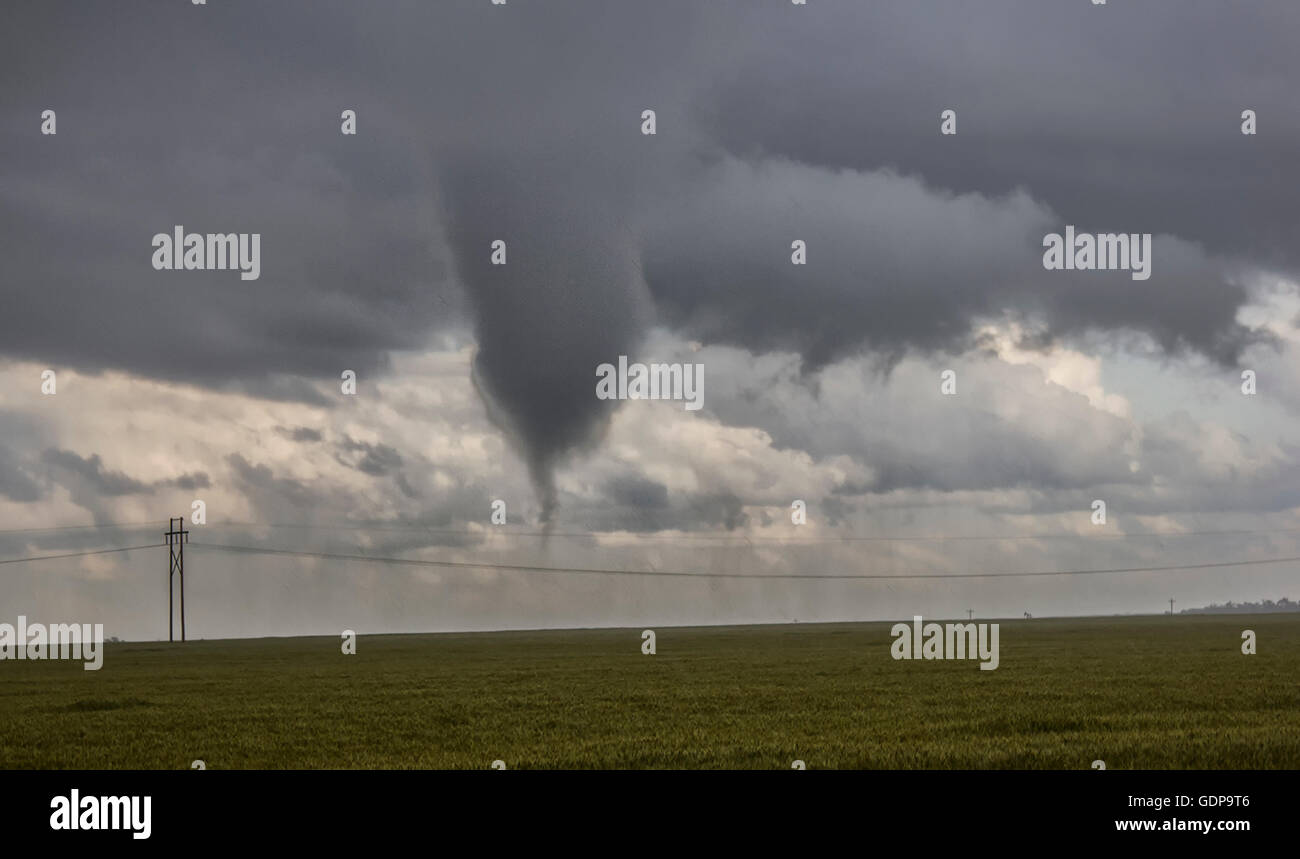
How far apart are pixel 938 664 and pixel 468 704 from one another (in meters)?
37.5

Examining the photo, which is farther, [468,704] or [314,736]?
[468,704]

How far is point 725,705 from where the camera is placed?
4088 cm

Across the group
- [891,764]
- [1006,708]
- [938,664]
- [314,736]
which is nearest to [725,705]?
[1006,708]
